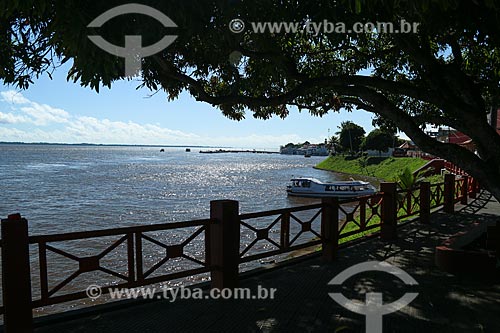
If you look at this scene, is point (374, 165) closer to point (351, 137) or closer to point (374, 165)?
point (374, 165)

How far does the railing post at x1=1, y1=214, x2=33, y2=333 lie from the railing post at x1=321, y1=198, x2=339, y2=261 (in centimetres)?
528

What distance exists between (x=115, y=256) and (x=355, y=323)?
1249 centimetres

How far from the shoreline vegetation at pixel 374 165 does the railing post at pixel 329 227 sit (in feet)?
135

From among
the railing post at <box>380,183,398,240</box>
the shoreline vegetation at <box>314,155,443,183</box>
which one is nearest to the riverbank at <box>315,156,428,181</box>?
the shoreline vegetation at <box>314,155,443,183</box>

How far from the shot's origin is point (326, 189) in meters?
35.6

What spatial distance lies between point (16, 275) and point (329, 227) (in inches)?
218

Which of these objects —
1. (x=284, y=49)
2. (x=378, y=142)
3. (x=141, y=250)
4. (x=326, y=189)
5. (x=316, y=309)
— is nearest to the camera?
(x=316, y=309)

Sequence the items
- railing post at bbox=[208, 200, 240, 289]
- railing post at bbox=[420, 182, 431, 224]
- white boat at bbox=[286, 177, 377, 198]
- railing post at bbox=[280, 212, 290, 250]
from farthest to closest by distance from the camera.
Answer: white boat at bbox=[286, 177, 377, 198] < railing post at bbox=[420, 182, 431, 224] < railing post at bbox=[280, 212, 290, 250] < railing post at bbox=[208, 200, 240, 289]

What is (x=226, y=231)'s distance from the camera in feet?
19.7

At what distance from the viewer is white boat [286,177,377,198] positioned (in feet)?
117

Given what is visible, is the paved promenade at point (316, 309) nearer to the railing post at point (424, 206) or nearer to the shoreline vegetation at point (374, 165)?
the railing post at point (424, 206)

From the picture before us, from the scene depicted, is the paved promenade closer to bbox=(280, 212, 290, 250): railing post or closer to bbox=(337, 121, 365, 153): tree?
bbox=(280, 212, 290, 250): railing post

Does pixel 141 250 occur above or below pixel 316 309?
above

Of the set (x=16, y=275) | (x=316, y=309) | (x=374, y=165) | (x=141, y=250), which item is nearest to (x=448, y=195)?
(x=316, y=309)
